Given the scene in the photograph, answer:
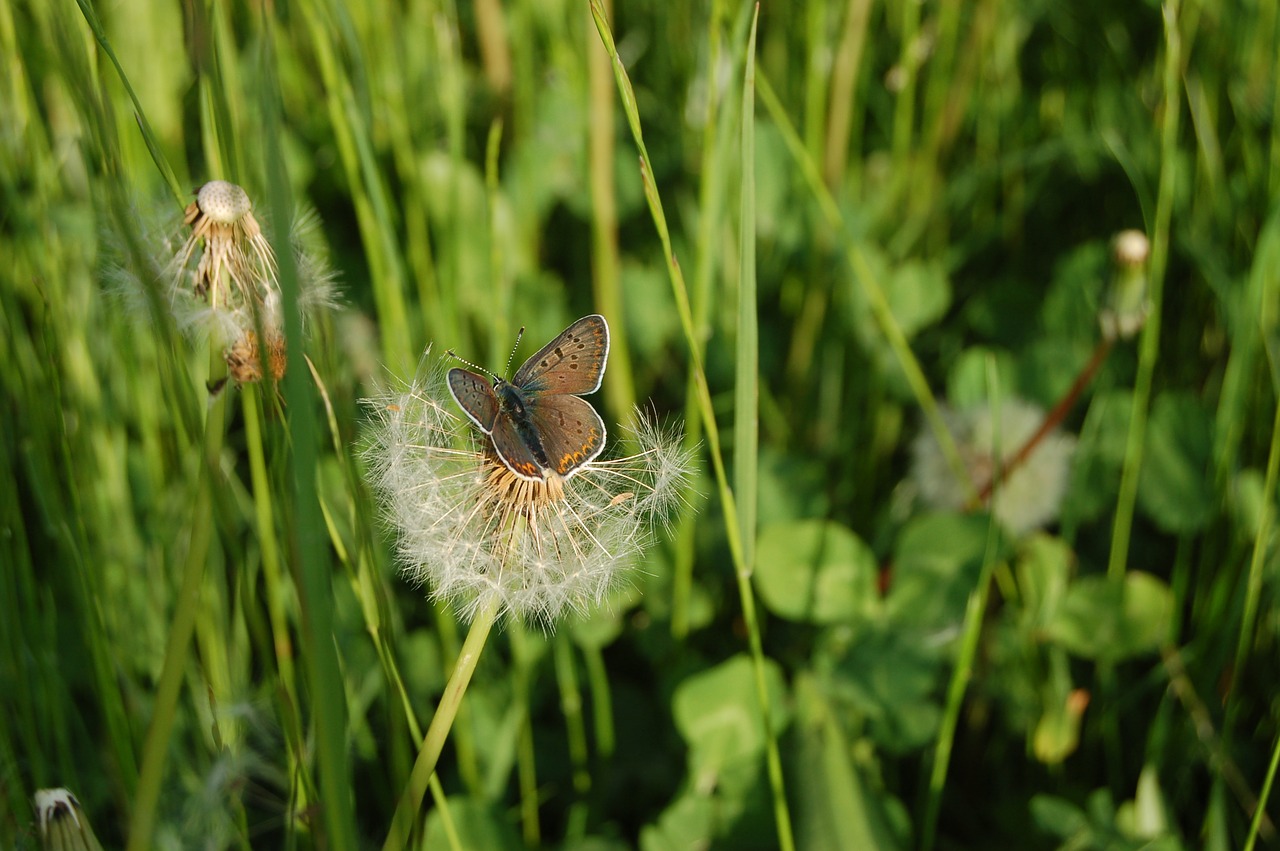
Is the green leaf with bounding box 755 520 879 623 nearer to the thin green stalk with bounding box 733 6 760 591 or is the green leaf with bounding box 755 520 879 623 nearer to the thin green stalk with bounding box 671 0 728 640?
the thin green stalk with bounding box 671 0 728 640

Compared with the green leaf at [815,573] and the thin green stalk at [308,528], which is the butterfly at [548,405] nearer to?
the thin green stalk at [308,528]

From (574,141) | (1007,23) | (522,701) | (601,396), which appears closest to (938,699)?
(522,701)

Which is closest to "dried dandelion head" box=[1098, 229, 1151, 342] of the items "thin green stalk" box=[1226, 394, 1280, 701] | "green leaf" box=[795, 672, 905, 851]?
"thin green stalk" box=[1226, 394, 1280, 701]

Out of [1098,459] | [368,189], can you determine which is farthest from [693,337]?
[1098,459]

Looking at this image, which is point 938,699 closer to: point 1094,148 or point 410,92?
point 1094,148

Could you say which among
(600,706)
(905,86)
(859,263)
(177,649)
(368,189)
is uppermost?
(905,86)

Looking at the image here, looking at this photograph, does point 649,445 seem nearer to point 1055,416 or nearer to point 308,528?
point 308,528

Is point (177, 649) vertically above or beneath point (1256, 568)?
above
